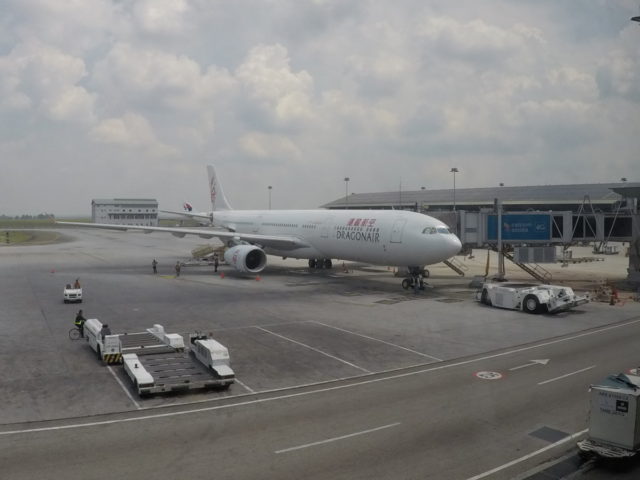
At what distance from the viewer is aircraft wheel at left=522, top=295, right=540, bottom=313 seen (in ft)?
100

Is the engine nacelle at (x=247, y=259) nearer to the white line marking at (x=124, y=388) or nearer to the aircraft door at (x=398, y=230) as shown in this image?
the aircraft door at (x=398, y=230)

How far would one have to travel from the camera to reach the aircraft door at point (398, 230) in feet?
120

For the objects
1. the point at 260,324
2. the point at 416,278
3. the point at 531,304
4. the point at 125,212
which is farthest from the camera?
the point at 125,212

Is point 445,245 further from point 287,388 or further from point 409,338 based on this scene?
point 287,388

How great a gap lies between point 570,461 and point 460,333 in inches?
527

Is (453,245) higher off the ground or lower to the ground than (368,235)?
lower

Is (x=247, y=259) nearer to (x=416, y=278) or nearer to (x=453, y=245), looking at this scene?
(x=416, y=278)

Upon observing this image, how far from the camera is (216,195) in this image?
234 feet

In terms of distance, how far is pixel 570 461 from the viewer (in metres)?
12.1

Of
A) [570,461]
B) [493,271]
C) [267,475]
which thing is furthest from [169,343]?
[493,271]

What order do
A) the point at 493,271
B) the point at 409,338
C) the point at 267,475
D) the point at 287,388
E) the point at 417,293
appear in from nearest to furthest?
the point at 267,475 → the point at 287,388 → the point at 409,338 → the point at 417,293 → the point at 493,271

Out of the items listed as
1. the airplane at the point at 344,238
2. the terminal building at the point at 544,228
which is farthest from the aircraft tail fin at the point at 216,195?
the terminal building at the point at 544,228

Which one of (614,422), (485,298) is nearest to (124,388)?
(614,422)

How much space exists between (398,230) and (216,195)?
39.3 metres
